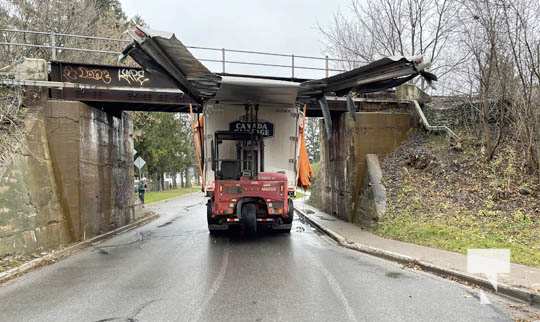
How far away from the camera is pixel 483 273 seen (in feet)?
23.3

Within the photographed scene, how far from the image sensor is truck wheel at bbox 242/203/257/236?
11320 mm

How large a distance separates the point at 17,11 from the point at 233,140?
18571mm

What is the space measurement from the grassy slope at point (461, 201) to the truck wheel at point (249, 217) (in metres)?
3.52

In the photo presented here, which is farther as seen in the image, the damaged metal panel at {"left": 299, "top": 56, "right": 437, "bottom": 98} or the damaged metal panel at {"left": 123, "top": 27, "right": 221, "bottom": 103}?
the damaged metal panel at {"left": 299, "top": 56, "right": 437, "bottom": 98}

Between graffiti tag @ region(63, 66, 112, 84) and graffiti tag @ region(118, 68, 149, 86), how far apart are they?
0.38 metres

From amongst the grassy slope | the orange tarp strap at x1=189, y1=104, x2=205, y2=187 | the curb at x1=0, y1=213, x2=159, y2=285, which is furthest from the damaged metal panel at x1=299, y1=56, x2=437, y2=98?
the curb at x1=0, y1=213, x2=159, y2=285

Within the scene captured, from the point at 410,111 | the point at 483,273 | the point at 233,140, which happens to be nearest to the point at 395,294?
the point at 483,273

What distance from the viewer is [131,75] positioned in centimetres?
1348

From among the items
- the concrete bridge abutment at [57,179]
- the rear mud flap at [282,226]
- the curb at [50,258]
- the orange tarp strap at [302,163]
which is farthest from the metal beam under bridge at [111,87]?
the curb at [50,258]

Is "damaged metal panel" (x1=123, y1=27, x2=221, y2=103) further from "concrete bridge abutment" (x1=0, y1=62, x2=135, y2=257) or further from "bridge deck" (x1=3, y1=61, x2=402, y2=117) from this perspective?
"concrete bridge abutment" (x1=0, y1=62, x2=135, y2=257)

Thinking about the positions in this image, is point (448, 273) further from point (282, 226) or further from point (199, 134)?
point (199, 134)

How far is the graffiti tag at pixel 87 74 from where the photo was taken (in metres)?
13.0

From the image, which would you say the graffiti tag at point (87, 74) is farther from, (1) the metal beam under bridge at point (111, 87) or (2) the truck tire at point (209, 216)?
(2) the truck tire at point (209, 216)

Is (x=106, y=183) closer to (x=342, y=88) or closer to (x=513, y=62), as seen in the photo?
(x=342, y=88)
